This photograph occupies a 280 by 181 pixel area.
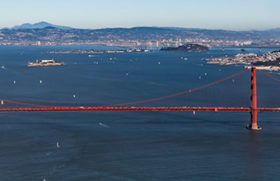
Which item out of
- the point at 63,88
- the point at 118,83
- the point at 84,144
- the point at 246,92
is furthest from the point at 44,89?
the point at 84,144

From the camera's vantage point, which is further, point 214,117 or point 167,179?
point 214,117

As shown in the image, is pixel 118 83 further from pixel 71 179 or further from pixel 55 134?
pixel 71 179

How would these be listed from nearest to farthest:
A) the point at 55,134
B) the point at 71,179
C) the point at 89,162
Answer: the point at 71,179 < the point at 89,162 < the point at 55,134

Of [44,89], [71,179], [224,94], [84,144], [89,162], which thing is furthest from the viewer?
[44,89]

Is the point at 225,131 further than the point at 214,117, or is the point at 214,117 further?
the point at 214,117

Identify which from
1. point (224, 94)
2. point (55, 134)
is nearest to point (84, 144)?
point (55, 134)

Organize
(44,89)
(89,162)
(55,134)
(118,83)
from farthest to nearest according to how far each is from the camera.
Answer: (118,83) < (44,89) < (55,134) < (89,162)

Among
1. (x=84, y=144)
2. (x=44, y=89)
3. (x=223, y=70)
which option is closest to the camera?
(x=84, y=144)

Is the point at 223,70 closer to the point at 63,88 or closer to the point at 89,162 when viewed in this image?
the point at 63,88
